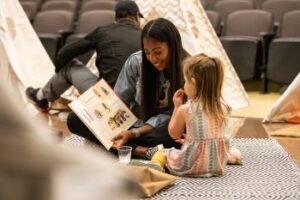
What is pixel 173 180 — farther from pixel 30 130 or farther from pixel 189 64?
pixel 30 130

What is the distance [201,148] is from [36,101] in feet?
7.60

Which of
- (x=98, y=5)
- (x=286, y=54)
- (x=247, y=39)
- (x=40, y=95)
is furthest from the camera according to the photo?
(x=98, y=5)

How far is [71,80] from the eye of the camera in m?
4.34

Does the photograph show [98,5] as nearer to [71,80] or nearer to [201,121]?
[71,80]

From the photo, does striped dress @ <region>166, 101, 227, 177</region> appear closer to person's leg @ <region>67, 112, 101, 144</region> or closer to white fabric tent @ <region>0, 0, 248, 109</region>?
person's leg @ <region>67, 112, 101, 144</region>

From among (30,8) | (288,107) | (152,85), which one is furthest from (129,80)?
(30,8)

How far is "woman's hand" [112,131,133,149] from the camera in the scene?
3.07 meters

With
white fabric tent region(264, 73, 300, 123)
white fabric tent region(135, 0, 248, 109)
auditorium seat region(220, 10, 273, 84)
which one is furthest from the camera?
auditorium seat region(220, 10, 273, 84)

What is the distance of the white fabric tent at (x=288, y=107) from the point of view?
444cm

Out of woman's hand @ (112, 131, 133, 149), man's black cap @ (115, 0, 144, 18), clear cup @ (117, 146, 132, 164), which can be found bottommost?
woman's hand @ (112, 131, 133, 149)

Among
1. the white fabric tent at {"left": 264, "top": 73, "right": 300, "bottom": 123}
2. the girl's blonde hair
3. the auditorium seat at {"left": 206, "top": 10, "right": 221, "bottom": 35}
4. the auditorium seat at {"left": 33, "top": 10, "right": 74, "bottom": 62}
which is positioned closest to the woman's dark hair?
the girl's blonde hair

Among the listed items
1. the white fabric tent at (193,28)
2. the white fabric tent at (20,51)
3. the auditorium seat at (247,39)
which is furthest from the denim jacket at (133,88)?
the auditorium seat at (247,39)

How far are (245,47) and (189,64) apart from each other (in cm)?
357

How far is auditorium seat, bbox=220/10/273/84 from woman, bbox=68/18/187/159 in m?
3.07
